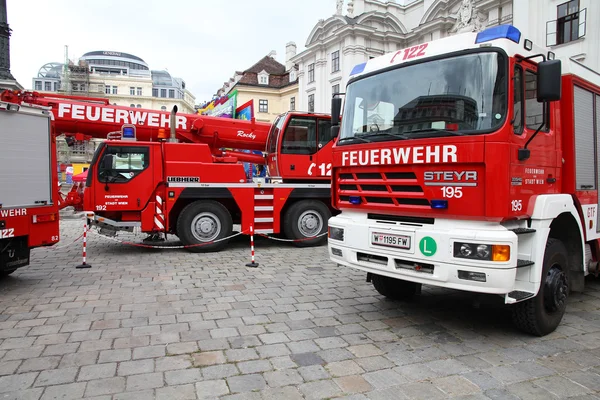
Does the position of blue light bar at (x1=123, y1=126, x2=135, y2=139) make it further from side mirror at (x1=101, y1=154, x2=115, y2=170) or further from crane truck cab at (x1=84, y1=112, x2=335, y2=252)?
side mirror at (x1=101, y1=154, x2=115, y2=170)

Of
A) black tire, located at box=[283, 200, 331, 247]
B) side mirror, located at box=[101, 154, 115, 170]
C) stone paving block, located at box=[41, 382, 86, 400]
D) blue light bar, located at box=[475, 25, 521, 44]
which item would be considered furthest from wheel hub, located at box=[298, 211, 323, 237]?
stone paving block, located at box=[41, 382, 86, 400]

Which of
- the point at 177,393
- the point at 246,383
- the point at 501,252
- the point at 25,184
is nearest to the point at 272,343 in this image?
the point at 246,383

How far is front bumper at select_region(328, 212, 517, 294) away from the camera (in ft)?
12.3

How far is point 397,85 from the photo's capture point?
4645 millimetres

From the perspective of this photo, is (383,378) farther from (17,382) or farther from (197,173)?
(197,173)

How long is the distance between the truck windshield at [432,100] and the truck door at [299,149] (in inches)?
217

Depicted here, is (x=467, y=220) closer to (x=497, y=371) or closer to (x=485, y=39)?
(x=497, y=371)

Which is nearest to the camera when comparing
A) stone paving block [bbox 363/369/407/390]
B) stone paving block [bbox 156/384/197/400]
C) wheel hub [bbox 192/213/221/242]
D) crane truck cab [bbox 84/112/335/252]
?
stone paving block [bbox 156/384/197/400]

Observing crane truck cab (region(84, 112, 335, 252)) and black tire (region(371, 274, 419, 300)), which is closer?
black tire (region(371, 274, 419, 300))

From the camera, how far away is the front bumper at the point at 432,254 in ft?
12.3

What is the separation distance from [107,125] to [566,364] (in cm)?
953

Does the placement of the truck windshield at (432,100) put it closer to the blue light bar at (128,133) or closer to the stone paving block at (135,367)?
the stone paving block at (135,367)

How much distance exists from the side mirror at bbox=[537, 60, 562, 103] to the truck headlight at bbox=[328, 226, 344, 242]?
8.07ft

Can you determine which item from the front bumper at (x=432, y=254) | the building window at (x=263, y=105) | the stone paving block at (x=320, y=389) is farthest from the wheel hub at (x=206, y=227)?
the building window at (x=263, y=105)
